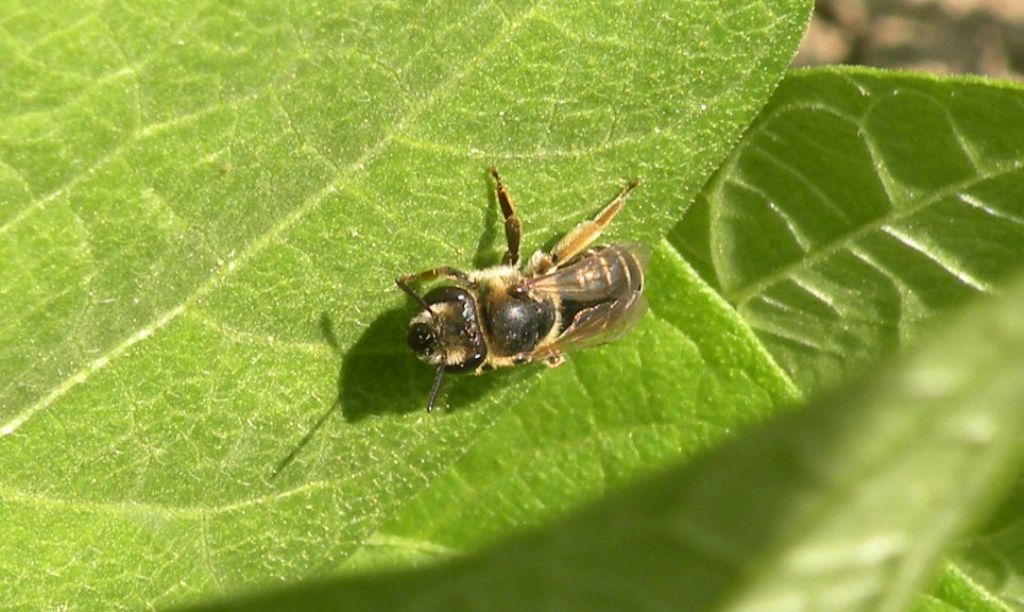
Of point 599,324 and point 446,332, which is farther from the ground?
point 599,324

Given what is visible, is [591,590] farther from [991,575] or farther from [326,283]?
[991,575]

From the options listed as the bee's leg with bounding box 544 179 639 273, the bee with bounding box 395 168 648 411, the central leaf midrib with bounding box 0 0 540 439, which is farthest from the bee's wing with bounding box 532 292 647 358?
the central leaf midrib with bounding box 0 0 540 439

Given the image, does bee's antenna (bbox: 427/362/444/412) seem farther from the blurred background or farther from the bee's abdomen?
the blurred background

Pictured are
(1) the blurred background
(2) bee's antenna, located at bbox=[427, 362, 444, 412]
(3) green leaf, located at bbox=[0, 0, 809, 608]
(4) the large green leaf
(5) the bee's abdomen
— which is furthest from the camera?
(1) the blurred background

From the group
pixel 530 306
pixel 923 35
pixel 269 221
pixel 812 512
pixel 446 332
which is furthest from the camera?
pixel 923 35

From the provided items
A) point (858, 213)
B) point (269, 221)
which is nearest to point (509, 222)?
point (269, 221)

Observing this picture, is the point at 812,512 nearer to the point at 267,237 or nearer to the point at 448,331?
the point at 267,237

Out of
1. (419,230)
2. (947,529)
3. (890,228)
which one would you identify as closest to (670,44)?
(419,230)
